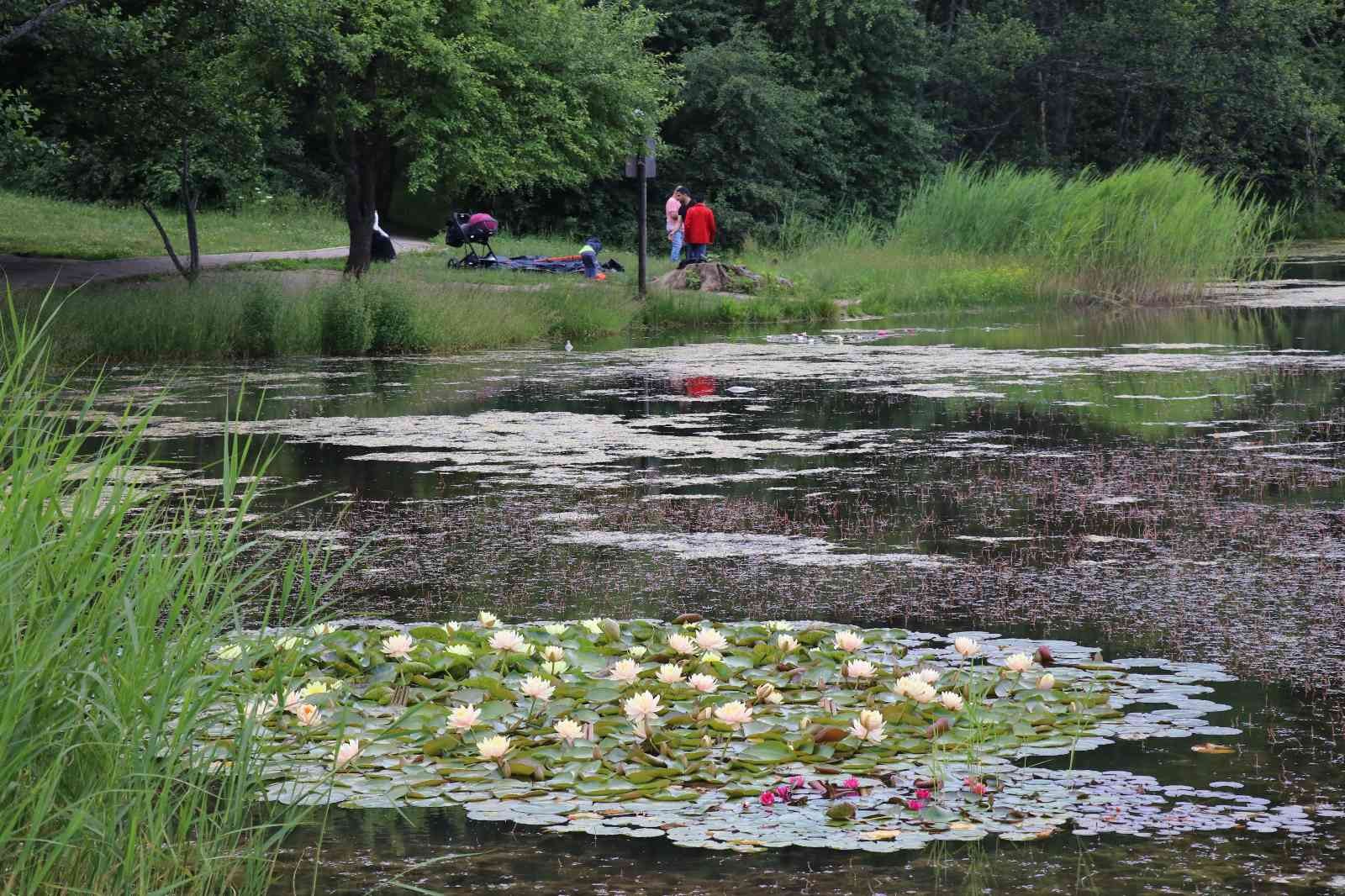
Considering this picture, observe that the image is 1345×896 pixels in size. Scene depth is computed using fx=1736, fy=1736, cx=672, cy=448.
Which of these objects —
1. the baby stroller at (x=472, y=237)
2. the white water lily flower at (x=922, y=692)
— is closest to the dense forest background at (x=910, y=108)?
the baby stroller at (x=472, y=237)

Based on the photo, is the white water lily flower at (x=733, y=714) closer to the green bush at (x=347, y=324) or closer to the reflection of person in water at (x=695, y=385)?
the reflection of person in water at (x=695, y=385)

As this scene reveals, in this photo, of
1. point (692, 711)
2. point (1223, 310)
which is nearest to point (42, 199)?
point (1223, 310)

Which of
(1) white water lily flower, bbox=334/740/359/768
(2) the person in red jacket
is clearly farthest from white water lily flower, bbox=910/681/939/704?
(2) the person in red jacket

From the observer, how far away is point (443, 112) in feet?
88.5

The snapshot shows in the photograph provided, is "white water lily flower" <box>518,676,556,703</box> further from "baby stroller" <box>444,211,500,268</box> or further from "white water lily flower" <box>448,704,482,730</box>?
"baby stroller" <box>444,211,500,268</box>

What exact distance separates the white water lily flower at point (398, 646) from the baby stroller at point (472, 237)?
26.8 m

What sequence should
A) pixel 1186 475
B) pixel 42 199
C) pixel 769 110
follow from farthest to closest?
pixel 769 110
pixel 42 199
pixel 1186 475

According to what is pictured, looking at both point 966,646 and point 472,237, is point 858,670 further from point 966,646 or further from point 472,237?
point 472,237

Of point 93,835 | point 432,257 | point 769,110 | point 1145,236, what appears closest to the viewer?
point 93,835

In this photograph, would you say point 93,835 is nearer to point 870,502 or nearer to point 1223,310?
point 870,502

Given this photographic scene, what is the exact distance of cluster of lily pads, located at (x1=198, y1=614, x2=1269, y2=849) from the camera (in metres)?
5.22

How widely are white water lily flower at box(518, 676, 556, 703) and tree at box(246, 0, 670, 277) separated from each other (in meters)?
18.2

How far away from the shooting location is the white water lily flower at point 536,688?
19.3 ft

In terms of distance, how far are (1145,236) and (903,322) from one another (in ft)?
19.6
